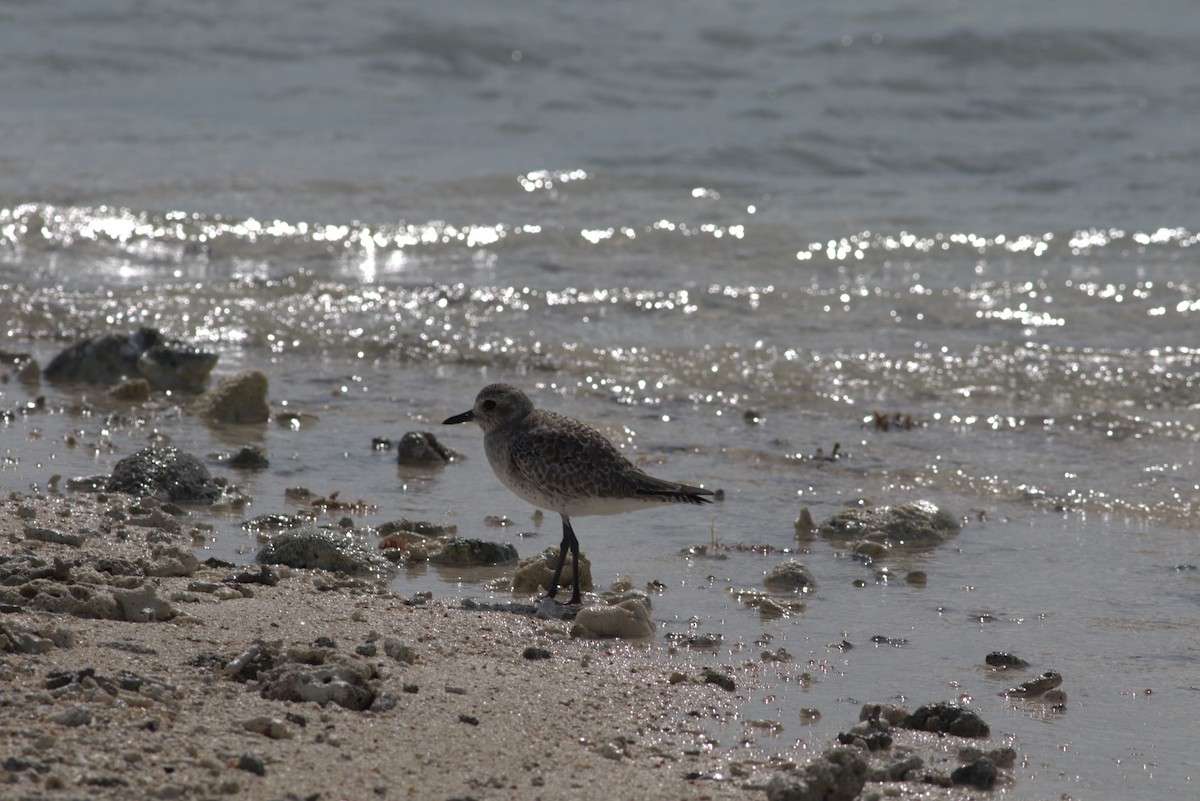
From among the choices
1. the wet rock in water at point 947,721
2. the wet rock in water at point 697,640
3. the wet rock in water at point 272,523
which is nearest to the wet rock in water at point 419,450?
the wet rock in water at point 272,523

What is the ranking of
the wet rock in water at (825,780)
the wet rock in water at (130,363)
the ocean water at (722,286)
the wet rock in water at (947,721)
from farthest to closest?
the wet rock in water at (130,363) < the ocean water at (722,286) < the wet rock in water at (947,721) < the wet rock in water at (825,780)

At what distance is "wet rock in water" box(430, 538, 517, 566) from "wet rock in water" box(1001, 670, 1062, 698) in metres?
2.48

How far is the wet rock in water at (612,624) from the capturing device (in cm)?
590

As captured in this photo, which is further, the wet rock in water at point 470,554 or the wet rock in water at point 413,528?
the wet rock in water at point 413,528

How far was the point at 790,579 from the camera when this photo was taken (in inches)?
262

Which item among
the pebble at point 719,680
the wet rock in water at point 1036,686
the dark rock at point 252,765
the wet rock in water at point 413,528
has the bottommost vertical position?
the dark rock at point 252,765

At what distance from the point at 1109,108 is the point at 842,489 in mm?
15816

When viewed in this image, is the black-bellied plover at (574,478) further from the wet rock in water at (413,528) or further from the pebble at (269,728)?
the pebble at (269,728)

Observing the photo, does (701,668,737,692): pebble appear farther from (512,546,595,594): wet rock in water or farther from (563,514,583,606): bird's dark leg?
(512,546,595,594): wet rock in water

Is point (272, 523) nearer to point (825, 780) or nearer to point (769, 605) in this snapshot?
point (769, 605)

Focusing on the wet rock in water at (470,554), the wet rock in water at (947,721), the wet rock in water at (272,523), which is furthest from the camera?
the wet rock in water at (272,523)

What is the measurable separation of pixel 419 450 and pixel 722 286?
5.49 metres

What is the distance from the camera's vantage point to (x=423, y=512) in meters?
7.70

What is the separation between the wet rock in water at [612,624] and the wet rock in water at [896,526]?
1.85 metres
